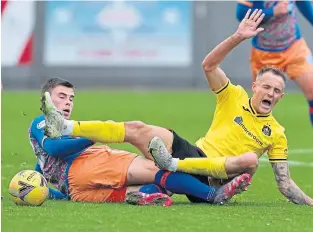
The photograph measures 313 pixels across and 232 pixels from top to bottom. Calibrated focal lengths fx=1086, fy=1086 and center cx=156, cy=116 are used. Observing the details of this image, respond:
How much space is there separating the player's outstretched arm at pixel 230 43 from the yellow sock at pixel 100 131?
34.6 inches

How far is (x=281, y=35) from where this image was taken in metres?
11.5

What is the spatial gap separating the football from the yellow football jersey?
131cm

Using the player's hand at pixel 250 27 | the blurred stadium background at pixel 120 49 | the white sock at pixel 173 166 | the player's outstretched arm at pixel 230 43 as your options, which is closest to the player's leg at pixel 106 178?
the white sock at pixel 173 166

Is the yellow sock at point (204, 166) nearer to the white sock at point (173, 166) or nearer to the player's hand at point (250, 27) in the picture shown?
the white sock at point (173, 166)

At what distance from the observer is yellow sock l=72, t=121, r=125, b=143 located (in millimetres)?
7543

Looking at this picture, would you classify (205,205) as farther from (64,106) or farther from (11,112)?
(11,112)

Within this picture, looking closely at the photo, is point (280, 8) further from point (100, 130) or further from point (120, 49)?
point (120, 49)

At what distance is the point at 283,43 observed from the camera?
11.5 metres

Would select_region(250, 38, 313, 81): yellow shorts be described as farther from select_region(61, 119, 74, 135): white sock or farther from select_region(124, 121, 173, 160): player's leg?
select_region(61, 119, 74, 135): white sock

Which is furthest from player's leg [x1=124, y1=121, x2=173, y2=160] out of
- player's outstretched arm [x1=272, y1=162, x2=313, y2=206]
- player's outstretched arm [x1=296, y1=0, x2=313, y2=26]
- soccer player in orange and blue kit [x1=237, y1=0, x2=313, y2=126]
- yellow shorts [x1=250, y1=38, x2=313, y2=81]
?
player's outstretched arm [x1=296, y1=0, x2=313, y2=26]

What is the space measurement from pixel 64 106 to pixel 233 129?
127 centimetres

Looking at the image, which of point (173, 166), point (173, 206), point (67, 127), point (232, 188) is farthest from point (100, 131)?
point (232, 188)

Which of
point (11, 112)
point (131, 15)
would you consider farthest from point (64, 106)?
point (131, 15)

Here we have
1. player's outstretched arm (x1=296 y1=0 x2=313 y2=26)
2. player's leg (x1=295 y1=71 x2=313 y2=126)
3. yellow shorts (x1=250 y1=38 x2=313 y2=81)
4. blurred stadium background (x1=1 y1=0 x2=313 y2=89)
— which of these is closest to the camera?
player's leg (x1=295 y1=71 x2=313 y2=126)
